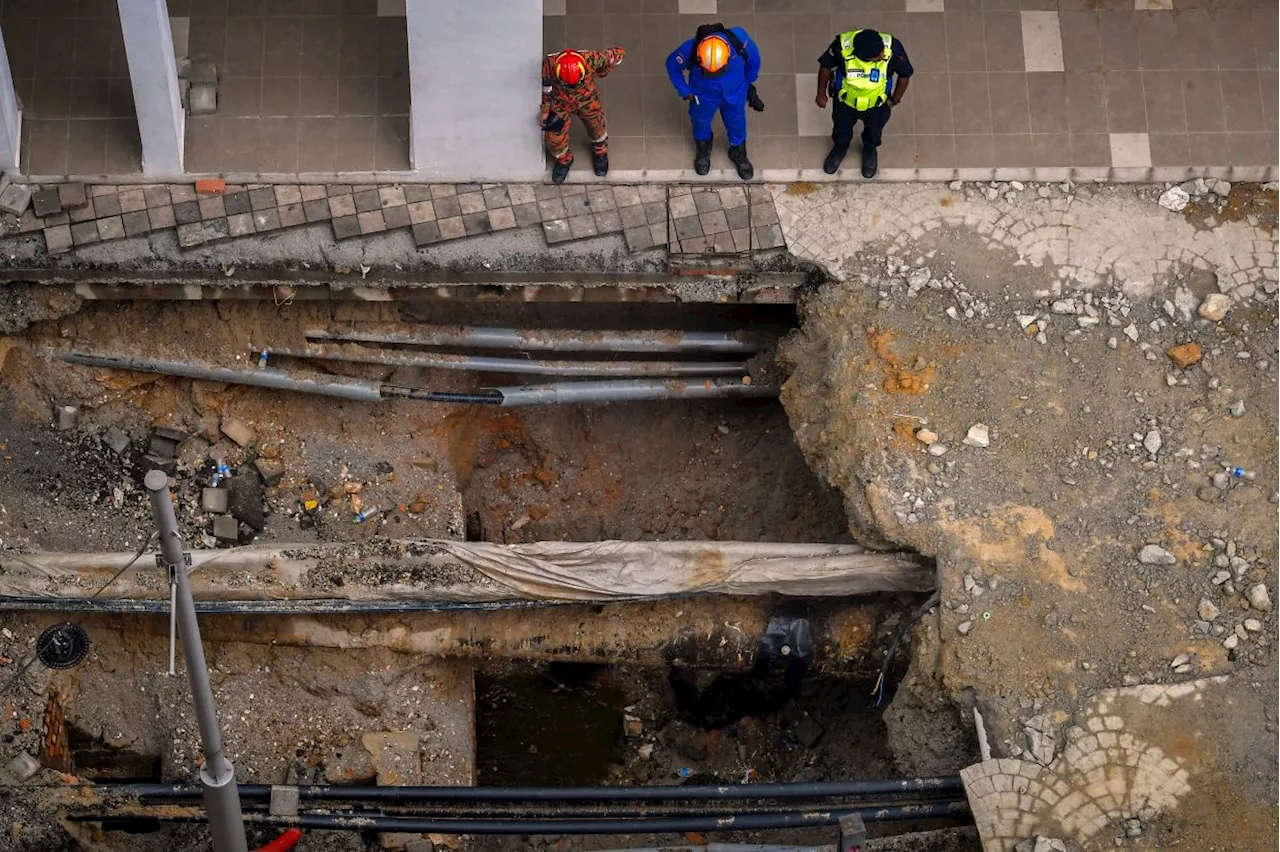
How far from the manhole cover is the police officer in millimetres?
6270

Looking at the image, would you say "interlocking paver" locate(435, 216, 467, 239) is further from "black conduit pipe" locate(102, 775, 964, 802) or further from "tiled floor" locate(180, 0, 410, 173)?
"black conduit pipe" locate(102, 775, 964, 802)

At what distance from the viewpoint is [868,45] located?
35.3ft

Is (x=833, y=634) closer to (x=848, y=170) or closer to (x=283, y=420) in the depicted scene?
(x=848, y=170)

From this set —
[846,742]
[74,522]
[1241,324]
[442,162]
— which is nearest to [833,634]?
[846,742]

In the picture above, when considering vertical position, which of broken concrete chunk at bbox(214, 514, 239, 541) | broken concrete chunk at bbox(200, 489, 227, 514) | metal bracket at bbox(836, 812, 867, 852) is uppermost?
broken concrete chunk at bbox(200, 489, 227, 514)

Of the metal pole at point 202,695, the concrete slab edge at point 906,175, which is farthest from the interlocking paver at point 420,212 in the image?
the metal pole at point 202,695

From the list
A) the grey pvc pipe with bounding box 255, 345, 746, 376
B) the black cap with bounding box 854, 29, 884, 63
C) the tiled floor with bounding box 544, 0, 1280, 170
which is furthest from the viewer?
the grey pvc pipe with bounding box 255, 345, 746, 376

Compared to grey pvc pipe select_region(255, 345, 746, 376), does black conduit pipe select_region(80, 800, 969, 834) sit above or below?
below

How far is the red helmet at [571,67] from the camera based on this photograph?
1088 centimetres

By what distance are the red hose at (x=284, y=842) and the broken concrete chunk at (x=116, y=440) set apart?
3.20 meters

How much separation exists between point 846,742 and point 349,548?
13.3 ft

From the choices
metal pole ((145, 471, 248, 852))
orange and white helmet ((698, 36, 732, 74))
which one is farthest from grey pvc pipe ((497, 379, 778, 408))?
metal pole ((145, 471, 248, 852))

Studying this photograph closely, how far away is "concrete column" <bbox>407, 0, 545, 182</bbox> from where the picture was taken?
36.8ft

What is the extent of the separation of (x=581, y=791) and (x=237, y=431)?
12.7 feet
